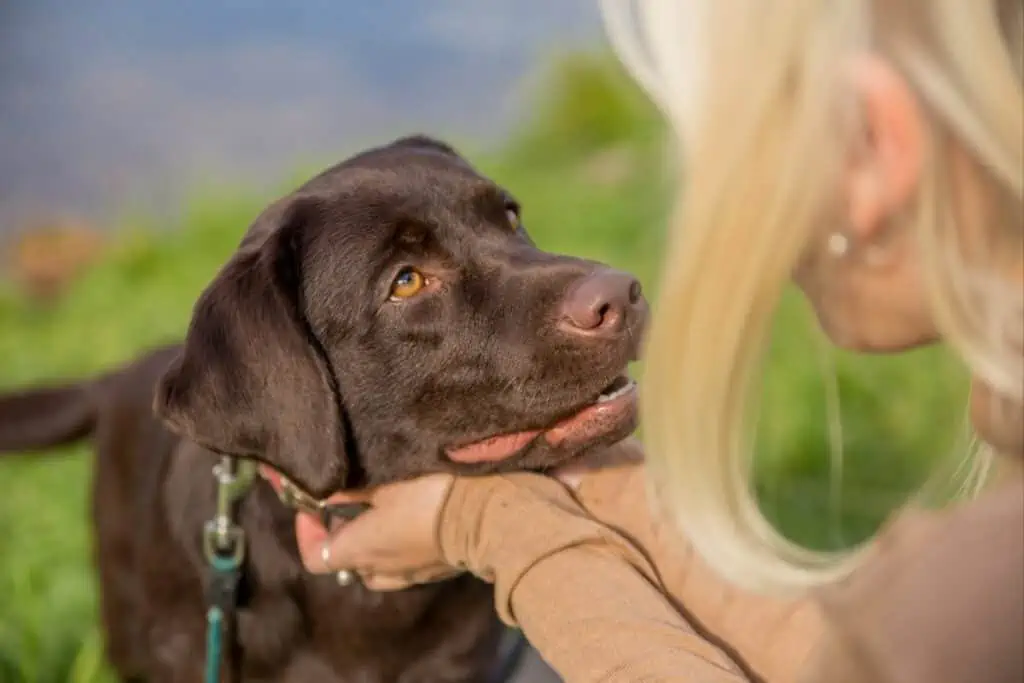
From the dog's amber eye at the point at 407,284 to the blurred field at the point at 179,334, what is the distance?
43cm

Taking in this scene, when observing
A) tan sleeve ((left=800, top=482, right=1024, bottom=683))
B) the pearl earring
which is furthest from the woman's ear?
tan sleeve ((left=800, top=482, right=1024, bottom=683))

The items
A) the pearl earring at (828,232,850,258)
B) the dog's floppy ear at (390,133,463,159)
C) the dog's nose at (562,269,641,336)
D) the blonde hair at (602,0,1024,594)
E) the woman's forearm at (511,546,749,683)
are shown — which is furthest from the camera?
the dog's floppy ear at (390,133,463,159)

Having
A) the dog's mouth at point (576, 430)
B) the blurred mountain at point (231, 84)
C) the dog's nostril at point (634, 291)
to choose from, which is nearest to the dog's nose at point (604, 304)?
the dog's nostril at point (634, 291)

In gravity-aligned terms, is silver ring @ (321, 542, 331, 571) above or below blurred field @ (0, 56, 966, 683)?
above

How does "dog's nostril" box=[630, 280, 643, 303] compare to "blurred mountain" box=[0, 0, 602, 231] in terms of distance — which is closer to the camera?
"dog's nostril" box=[630, 280, 643, 303]

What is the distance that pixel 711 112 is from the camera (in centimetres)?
132

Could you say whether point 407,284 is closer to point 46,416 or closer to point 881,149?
point 881,149

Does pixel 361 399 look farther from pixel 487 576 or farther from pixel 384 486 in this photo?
pixel 487 576

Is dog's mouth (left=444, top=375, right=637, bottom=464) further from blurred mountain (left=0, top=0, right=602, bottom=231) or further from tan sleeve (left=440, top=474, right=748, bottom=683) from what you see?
blurred mountain (left=0, top=0, right=602, bottom=231)

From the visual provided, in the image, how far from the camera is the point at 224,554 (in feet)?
7.02

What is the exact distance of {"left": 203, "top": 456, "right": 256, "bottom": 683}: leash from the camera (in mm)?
2113

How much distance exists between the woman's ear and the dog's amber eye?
0.90 metres

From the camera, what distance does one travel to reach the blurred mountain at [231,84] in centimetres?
638

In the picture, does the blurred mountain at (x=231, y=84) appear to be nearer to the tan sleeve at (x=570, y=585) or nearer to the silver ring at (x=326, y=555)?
the silver ring at (x=326, y=555)
